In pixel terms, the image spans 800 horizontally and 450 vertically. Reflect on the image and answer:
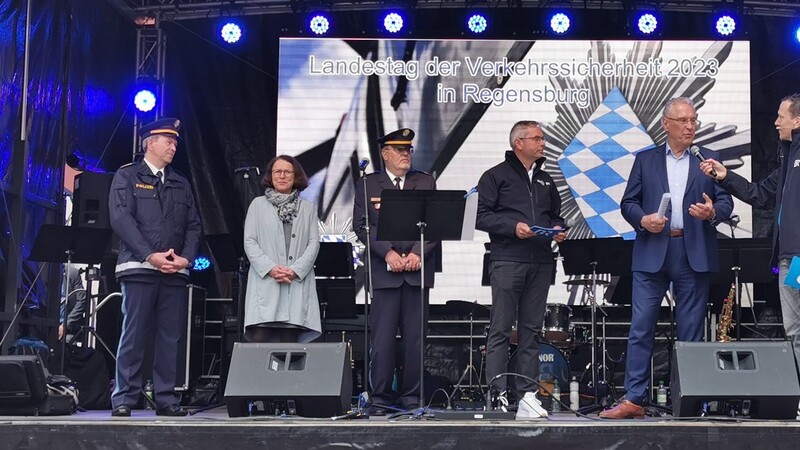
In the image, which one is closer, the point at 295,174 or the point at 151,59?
the point at 295,174

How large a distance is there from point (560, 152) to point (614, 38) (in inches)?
48.6

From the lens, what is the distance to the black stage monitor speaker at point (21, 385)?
5688mm

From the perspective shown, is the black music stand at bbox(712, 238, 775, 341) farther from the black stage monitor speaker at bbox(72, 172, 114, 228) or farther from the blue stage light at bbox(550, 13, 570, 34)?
the black stage monitor speaker at bbox(72, 172, 114, 228)

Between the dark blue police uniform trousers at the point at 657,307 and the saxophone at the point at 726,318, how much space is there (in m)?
2.99

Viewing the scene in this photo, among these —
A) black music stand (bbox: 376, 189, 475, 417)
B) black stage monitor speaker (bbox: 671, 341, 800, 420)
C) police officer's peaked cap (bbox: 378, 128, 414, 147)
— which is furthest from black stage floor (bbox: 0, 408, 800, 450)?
police officer's peaked cap (bbox: 378, 128, 414, 147)

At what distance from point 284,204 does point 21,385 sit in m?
1.88

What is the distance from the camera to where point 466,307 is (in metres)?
8.80

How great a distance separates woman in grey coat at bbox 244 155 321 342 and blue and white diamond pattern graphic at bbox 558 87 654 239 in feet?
12.5

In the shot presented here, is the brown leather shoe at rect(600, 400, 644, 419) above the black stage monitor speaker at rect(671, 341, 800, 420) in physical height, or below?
below

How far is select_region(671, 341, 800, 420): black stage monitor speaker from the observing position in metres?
4.96

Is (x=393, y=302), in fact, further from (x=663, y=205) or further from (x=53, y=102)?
(x=53, y=102)

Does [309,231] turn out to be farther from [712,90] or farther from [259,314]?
[712,90]

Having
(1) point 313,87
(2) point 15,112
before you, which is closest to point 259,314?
(2) point 15,112

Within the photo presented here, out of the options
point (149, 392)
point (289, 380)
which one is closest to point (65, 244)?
point (149, 392)
